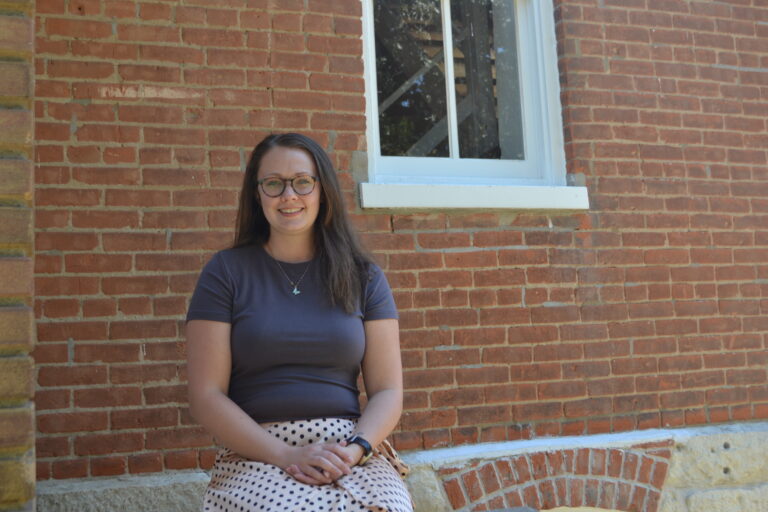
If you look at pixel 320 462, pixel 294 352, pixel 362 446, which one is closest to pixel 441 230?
pixel 294 352

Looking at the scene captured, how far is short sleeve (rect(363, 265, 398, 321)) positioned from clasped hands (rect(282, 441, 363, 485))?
49 centimetres

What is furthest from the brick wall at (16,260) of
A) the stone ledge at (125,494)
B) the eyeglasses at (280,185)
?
the stone ledge at (125,494)

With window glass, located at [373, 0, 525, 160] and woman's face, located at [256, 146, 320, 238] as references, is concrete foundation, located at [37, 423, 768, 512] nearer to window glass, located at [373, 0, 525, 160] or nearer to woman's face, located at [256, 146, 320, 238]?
woman's face, located at [256, 146, 320, 238]

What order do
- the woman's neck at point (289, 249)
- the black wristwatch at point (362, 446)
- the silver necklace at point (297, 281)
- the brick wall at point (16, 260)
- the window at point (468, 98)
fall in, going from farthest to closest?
the window at point (468, 98) < the woman's neck at point (289, 249) < the silver necklace at point (297, 281) < the black wristwatch at point (362, 446) < the brick wall at point (16, 260)

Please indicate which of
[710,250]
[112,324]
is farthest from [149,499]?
[710,250]

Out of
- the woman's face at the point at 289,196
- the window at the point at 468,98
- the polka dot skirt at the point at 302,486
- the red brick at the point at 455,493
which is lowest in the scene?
the red brick at the point at 455,493

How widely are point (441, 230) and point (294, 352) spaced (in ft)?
5.38

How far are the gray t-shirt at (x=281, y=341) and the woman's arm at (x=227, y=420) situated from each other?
42mm

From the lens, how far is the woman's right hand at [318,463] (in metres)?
2.30

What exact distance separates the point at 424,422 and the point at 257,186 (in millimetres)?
1639

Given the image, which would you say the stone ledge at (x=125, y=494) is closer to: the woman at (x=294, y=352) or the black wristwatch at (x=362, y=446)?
the woman at (x=294, y=352)

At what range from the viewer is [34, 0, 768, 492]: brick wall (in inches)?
138

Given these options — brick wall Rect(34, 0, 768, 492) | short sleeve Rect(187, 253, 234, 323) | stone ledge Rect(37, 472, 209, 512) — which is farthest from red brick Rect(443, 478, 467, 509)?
short sleeve Rect(187, 253, 234, 323)

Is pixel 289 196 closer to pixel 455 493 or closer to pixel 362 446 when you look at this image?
pixel 362 446
